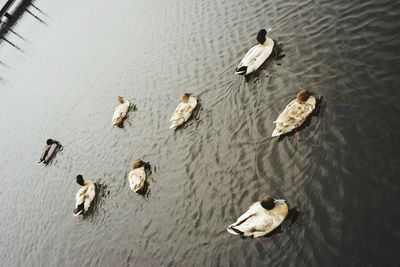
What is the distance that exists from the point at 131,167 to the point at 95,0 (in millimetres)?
21670

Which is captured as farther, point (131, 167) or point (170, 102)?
point (170, 102)

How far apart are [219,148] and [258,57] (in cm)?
416

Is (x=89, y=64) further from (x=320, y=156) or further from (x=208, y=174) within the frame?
(x=320, y=156)

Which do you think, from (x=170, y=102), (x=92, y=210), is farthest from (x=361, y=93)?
(x=92, y=210)

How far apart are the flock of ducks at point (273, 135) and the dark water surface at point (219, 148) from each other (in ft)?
1.26

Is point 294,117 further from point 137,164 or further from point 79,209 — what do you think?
point 79,209

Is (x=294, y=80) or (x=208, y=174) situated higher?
(x=294, y=80)

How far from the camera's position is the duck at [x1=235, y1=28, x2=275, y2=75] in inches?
560

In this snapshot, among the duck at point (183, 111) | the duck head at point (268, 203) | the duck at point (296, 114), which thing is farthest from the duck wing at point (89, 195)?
the duck head at point (268, 203)

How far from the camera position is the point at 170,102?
17.0 meters

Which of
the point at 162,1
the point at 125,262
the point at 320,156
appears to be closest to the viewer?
the point at 320,156

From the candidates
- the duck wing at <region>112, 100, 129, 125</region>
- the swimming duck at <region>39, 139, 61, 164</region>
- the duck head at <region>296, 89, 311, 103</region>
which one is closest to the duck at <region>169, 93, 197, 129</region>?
the duck wing at <region>112, 100, 129, 125</region>

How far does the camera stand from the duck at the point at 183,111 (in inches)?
583

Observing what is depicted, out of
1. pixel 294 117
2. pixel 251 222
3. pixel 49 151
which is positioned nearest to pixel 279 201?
pixel 251 222
